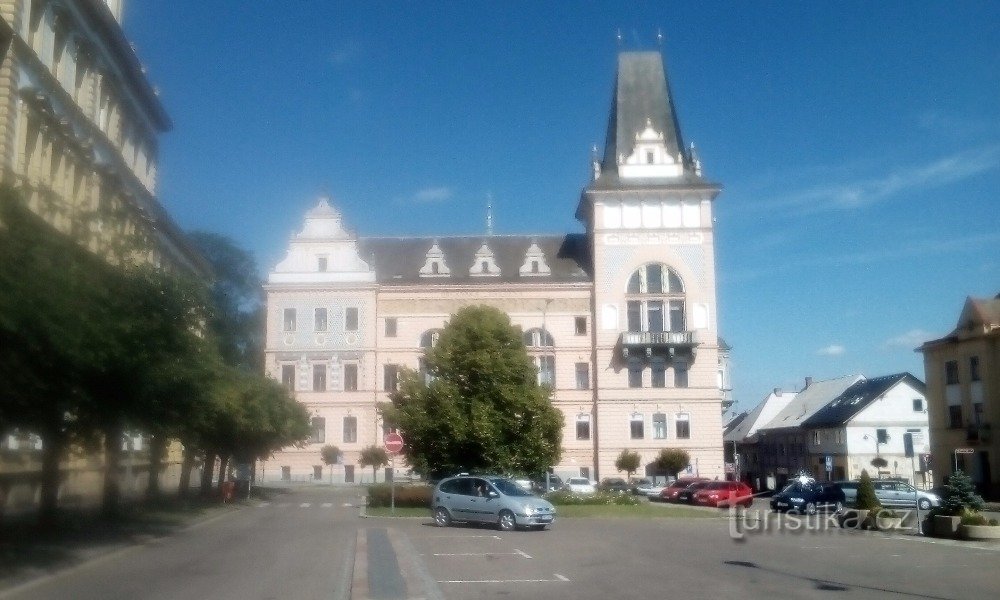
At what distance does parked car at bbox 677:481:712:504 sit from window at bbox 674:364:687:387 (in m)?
20.3

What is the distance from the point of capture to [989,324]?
184 feet

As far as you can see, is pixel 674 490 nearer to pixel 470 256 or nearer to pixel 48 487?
pixel 470 256

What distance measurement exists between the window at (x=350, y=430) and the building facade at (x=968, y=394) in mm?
39796

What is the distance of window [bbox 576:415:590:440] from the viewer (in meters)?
71.5

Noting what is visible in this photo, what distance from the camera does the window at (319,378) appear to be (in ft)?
234

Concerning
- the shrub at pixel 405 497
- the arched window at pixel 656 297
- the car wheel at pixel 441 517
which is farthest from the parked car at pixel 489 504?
the arched window at pixel 656 297

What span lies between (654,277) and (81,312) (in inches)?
2284

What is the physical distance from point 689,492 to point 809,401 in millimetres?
44377

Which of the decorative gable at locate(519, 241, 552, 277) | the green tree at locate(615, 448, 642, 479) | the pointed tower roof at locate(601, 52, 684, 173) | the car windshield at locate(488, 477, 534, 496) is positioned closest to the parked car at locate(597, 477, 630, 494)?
the green tree at locate(615, 448, 642, 479)

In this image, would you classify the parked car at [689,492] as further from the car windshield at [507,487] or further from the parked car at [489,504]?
the parked car at [489,504]

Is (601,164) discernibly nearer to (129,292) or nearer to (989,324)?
(989,324)

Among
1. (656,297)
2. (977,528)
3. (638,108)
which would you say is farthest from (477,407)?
(638,108)

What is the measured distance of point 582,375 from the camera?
7231cm

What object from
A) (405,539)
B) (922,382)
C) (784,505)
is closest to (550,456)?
(784,505)
